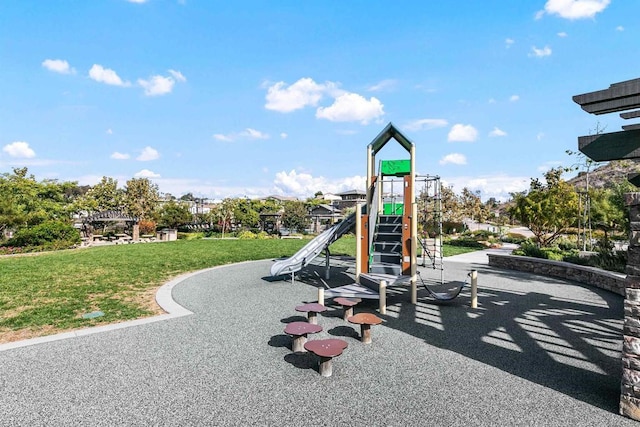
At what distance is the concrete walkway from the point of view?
12.2ft

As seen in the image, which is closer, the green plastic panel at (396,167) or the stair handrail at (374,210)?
the stair handrail at (374,210)

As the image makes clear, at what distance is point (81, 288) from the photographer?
9.98 meters

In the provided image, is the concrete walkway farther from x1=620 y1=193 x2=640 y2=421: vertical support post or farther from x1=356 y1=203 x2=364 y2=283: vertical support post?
x1=356 y1=203 x2=364 y2=283: vertical support post

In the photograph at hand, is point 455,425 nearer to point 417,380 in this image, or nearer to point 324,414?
point 417,380

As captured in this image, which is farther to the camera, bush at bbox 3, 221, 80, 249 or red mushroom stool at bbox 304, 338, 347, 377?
bush at bbox 3, 221, 80, 249

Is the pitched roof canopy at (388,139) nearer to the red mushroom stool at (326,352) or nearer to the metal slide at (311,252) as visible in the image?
the metal slide at (311,252)

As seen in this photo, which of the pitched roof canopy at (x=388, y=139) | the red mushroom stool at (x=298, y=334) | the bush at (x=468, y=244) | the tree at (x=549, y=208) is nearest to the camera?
the red mushroom stool at (x=298, y=334)

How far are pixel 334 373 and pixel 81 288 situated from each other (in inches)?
358

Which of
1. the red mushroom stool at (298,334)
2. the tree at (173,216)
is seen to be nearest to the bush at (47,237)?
the tree at (173,216)

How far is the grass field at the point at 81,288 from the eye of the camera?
6.96 metres

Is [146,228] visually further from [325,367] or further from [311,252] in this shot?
[325,367]

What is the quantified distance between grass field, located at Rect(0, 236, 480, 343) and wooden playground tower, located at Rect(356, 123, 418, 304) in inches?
216

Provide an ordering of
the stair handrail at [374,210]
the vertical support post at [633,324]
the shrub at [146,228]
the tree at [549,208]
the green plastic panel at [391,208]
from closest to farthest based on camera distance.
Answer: the vertical support post at [633,324] → the stair handrail at [374,210] → the green plastic panel at [391,208] → the tree at [549,208] → the shrub at [146,228]

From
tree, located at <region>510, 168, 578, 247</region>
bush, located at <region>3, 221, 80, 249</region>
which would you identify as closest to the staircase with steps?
tree, located at <region>510, 168, 578, 247</region>
